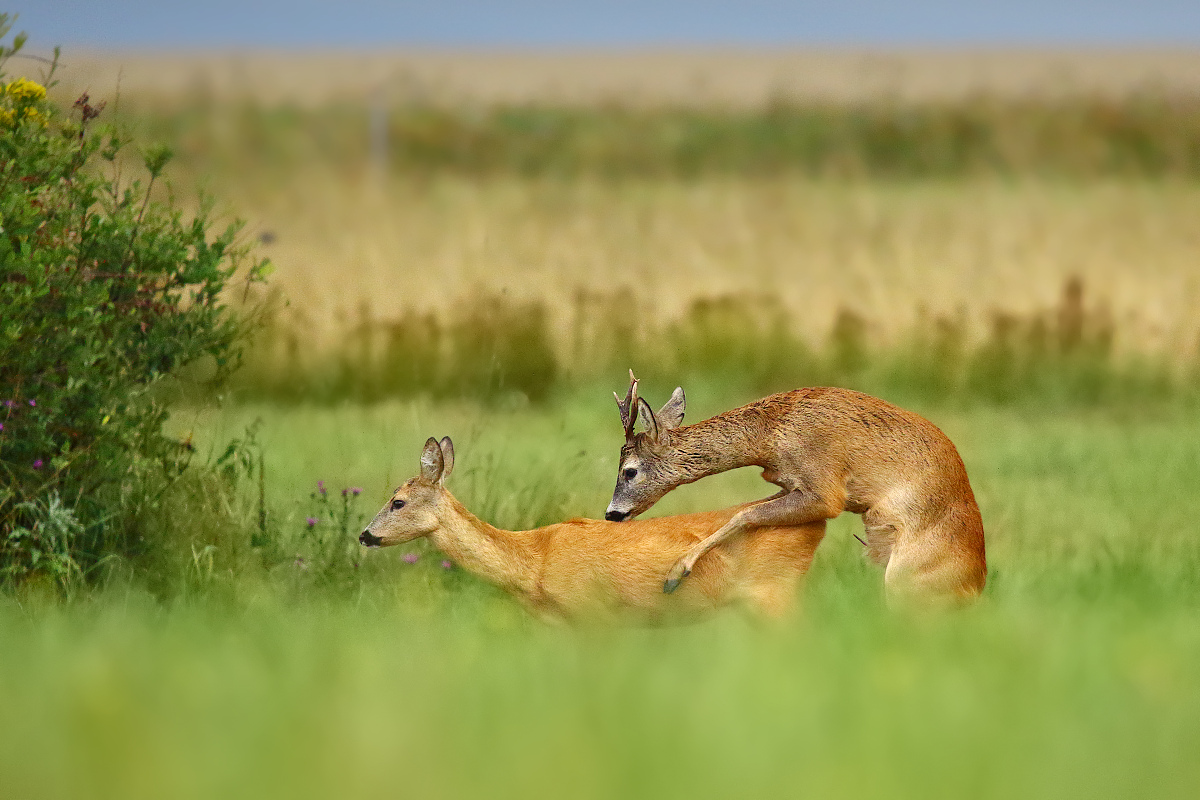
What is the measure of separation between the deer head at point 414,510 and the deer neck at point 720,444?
957 millimetres

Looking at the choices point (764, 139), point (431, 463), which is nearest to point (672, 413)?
point (431, 463)

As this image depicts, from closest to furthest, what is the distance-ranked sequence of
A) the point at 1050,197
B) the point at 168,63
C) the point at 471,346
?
the point at 471,346 < the point at 1050,197 < the point at 168,63

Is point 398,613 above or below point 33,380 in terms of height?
below

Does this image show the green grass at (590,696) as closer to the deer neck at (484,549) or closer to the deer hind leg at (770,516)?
the deer neck at (484,549)

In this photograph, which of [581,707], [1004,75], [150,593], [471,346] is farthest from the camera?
[1004,75]

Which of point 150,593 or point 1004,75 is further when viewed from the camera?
point 1004,75

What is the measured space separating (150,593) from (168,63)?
49.7m

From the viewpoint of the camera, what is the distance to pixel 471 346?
1214 centimetres

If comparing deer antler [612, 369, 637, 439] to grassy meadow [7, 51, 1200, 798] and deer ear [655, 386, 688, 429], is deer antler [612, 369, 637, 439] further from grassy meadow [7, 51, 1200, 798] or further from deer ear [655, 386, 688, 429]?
grassy meadow [7, 51, 1200, 798]

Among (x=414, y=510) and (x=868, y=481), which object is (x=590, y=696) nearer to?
(x=868, y=481)

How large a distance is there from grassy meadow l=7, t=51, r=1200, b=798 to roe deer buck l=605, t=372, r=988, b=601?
325mm

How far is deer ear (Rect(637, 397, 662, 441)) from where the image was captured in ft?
19.2

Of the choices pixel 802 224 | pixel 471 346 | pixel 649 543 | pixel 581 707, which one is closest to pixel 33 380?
pixel 649 543

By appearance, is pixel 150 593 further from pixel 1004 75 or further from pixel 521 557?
pixel 1004 75
